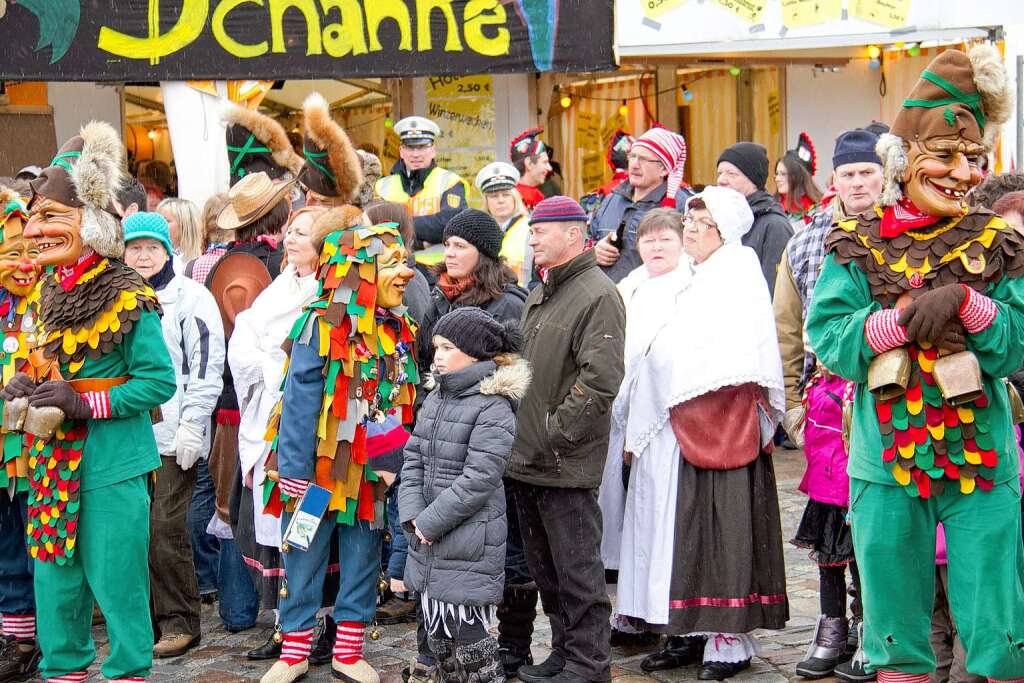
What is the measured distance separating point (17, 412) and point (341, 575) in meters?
1.47

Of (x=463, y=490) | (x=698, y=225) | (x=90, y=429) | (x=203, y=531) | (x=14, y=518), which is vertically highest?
(x=698, y=225)

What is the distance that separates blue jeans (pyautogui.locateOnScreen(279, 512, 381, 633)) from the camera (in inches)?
215

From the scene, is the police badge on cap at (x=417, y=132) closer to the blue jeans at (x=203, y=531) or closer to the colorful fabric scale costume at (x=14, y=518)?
the blue jeans at (x=203, y=531)

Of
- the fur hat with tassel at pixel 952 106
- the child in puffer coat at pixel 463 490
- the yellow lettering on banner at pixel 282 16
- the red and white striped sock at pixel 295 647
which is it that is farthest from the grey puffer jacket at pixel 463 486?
the yellow lettering on banner at pixel 282 16

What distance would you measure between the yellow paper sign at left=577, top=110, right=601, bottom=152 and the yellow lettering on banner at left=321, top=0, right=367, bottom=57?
430 centimetres

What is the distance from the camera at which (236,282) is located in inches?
260

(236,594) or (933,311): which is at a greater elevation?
(933,311)

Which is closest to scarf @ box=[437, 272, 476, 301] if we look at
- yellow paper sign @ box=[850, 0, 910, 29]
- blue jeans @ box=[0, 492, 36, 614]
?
blue jeans @ box=[0, 492, 36, 614]

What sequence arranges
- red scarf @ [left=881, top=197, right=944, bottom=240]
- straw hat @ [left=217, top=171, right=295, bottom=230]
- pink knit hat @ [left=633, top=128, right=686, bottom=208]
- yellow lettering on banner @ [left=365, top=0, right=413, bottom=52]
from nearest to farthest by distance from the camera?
red scarf @ [left=881, top=197, right=944, bottom=240], straw hat @ [left=217, top=171, right=295, bottom=230], pink knit hat @ [left=633, top=128, right=686, bottom=208], yellow lettering on banner @ [left=365, top=0, right=413, bottom=52]

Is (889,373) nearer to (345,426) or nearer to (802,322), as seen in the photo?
(802,322)

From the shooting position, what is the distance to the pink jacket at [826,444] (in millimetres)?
5141

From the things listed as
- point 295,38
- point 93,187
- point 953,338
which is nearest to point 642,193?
point 93,187

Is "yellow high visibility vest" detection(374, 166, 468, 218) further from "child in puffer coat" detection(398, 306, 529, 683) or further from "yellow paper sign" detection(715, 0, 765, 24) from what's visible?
"yellow paper sign" detection(715, 0, 765, 24)

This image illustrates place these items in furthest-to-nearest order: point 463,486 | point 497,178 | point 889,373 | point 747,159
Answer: point 497,178 → point 747,159 → point 463,486 → point 889,373
